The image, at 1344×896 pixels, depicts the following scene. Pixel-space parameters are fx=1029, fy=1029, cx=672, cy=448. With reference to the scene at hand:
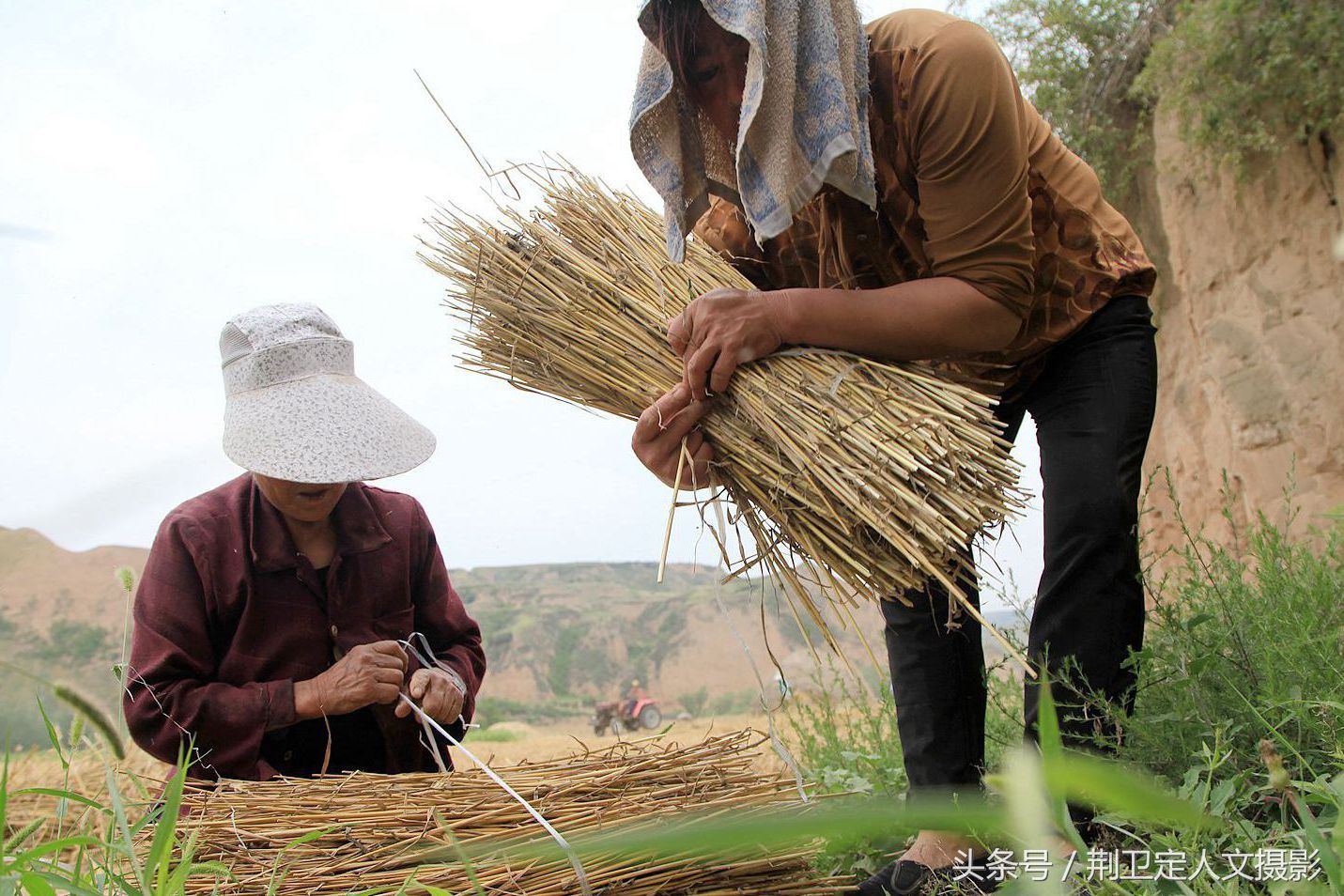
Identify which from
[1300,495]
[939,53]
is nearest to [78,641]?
[939,53]

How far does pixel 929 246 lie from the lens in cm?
165

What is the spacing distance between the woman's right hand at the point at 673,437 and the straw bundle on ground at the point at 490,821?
44cm

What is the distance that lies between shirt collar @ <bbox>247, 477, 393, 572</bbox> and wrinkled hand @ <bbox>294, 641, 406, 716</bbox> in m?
0.27

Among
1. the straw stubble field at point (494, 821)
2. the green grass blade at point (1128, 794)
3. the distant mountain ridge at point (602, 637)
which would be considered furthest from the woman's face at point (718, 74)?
the distant mountain ridge at point (602, 637)

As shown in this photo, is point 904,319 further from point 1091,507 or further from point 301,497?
point 301,497

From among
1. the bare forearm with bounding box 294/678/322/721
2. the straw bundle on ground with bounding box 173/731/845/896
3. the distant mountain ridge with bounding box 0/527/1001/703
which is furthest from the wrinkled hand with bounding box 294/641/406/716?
the distant mountain ridge with bounding box 0/527/1001/703

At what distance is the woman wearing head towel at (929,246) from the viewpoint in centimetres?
157

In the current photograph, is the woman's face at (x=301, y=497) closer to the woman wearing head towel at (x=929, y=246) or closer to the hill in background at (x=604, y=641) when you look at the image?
the woman wearing head towel at (x=929, y=246)

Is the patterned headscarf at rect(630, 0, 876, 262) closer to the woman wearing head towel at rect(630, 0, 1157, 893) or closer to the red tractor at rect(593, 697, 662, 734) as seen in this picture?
the woman wearing head towel at rect(630, 0, 1157, 893)

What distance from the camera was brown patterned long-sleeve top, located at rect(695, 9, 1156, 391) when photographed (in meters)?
1.58

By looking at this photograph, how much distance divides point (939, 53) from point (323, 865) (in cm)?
147

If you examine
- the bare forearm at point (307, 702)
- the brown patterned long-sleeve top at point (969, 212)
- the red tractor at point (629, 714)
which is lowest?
the red tractor at point (629, 714)

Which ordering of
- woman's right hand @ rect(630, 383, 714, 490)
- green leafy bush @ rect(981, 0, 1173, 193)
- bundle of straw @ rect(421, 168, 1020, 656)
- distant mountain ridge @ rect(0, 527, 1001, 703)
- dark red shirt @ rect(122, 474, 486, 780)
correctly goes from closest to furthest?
bundle of straw @ rect(421, 168, 1020, 656), woman's right hand @ rect(630, 383, 714, 490), dark red shirt @ rect(122, 474, 486, 780), green leafy bush @ rect(981, 0, 1173, 193), distant mountain ridge @ rect(0, 527, 1001, 703)

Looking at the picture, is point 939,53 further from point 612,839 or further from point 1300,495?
point 1300,495
